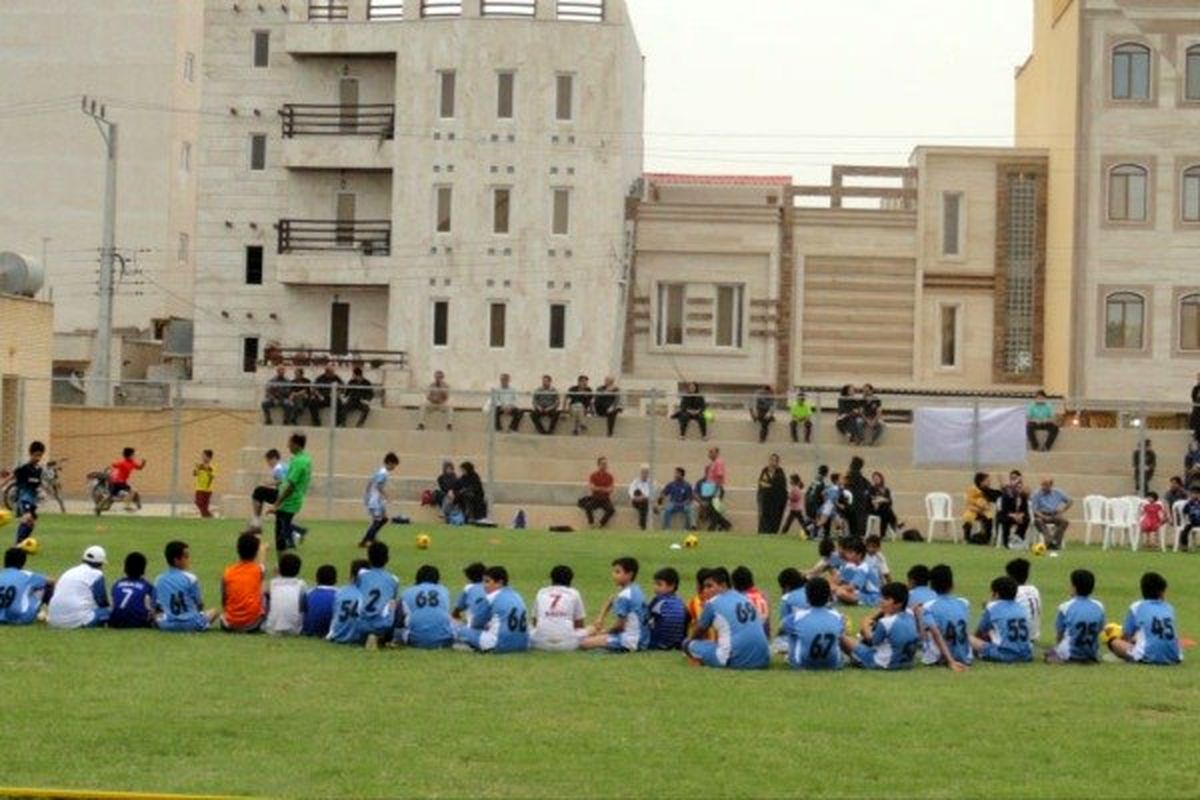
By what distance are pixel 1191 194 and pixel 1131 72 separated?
3.66 meters

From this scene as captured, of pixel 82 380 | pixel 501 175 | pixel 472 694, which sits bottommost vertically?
pixel 472 694

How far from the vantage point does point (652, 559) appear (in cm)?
3634

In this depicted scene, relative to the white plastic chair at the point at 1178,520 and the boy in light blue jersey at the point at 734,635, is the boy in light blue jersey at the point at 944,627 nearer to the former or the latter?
the boy in light blue jersey at the point at 734,635

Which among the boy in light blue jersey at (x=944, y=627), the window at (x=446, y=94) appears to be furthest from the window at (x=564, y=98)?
the boy in light blue jersey at (x=944, y=627)

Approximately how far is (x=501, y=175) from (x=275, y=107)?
24.8 feet

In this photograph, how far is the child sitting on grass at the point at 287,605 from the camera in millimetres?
23844

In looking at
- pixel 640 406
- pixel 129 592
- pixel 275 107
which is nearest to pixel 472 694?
pixel 129 592

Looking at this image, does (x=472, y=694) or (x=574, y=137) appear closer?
(x=472, y=694)

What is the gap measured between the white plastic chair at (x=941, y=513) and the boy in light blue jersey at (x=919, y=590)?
22.3 meters

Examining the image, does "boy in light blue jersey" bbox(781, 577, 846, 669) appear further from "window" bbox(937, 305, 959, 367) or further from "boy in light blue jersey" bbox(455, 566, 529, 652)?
"window" bbox(937, 305, 959, 367)

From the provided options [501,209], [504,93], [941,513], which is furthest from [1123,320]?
[941,513]

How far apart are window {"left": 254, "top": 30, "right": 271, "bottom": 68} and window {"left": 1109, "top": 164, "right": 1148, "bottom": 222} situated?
947 inches

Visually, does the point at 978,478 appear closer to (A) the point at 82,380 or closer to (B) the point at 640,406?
(B) the point at 640,406

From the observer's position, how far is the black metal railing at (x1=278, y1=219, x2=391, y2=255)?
64.8m
